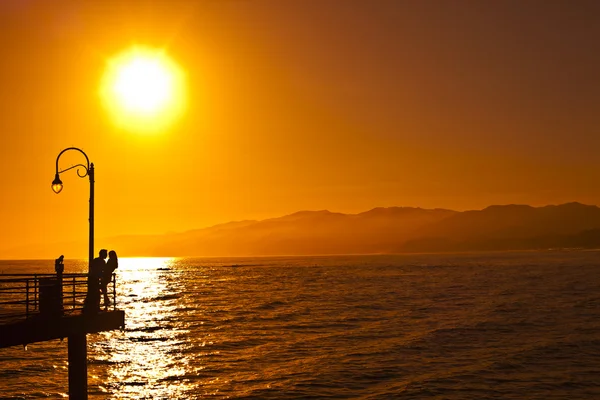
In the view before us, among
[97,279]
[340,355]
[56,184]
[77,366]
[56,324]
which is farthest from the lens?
[340,355]

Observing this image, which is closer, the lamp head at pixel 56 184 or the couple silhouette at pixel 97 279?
the couple silhouette at pixel 97 279

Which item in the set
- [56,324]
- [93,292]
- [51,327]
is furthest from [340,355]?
[51,327]

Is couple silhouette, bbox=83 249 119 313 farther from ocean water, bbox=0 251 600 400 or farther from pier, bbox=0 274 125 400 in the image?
ocean water, bbox=0 251 600 400

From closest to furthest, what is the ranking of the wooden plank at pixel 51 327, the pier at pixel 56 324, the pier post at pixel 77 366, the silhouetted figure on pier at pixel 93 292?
the wooden plank at pixel 51 327, the pier at pixel 56 324, the silhouetted figure on pier at pixel 93 292, the pier post at pixel 77 366

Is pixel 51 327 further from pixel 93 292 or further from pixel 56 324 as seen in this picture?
pixel 93 292

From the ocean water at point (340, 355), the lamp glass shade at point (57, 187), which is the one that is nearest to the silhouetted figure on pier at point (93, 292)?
the lamp glass shade at point (57, 187)

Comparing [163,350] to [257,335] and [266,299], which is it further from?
[266,299]

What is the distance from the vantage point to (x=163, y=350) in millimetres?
42000

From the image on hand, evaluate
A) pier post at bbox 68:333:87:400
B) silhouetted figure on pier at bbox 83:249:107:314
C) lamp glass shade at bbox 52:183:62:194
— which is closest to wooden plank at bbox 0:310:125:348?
silhouetted figure on pier at bbox 83:249:107:314

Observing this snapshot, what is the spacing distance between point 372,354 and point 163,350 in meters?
13.9

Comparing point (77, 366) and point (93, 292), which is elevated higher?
point (93, 292)

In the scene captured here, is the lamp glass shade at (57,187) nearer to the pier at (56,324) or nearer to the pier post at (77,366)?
the pier at (56,324)

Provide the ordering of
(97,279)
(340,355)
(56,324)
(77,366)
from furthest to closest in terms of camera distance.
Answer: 1. (340,355)
2. (77,366)
3. (97,279)
4. (56,324)

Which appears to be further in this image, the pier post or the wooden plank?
the pier post
